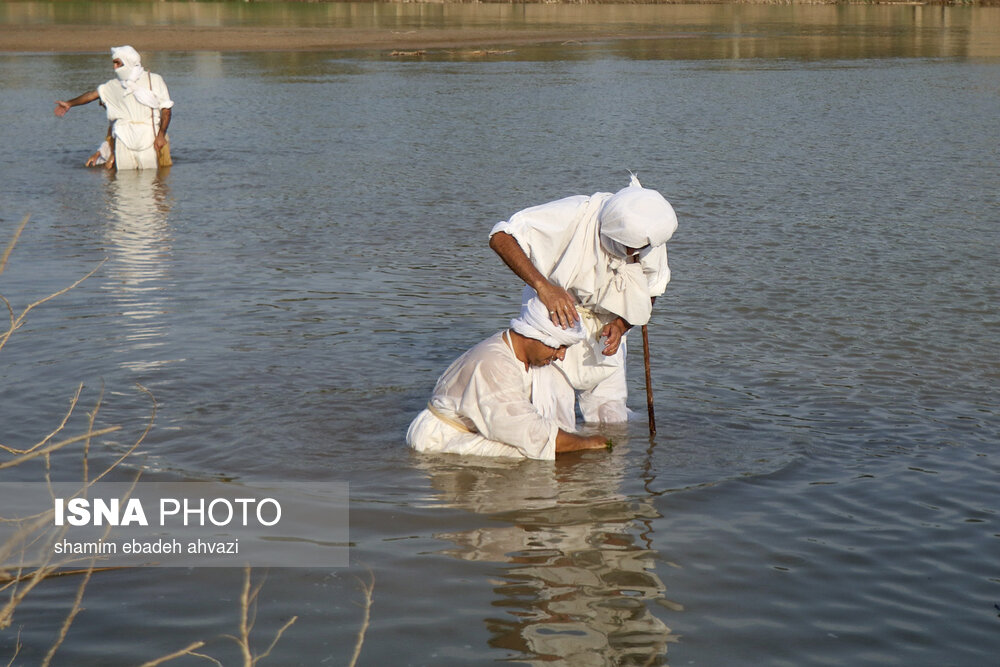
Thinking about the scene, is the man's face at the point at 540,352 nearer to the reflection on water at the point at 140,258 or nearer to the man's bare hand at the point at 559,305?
the man's bare hand at the point at 559,305

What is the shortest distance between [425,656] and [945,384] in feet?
13.5

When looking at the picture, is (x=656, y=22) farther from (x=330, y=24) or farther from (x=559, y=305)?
(x=559, y=305)

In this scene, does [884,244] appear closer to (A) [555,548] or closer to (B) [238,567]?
(A) [555,548]

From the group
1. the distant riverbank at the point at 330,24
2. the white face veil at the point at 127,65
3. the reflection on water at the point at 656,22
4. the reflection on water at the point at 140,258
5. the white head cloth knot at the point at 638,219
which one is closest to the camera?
the white head cloth knot at the point at 638,219

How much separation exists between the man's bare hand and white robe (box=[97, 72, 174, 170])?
9845 millimetres

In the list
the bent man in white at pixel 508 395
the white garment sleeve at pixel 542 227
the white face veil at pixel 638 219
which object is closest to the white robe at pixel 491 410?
the bent man in white at pixel 508 395

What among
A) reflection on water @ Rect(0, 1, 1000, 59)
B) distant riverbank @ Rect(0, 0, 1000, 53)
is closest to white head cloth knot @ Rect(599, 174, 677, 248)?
reflection on water @ Rect(0, 1, 1000, 59)

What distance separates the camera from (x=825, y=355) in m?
7.53

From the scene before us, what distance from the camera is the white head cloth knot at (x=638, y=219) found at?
17.1ft

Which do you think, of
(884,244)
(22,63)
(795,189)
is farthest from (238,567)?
(22,63)

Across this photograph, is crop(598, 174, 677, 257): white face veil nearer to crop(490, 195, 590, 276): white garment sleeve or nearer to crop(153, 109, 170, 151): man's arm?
crop(490, 195, 590, 276): white garment sleeve

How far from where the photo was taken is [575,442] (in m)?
5.64

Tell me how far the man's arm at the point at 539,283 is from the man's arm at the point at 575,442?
53cm

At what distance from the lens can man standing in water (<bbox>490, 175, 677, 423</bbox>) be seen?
525 centimetres
